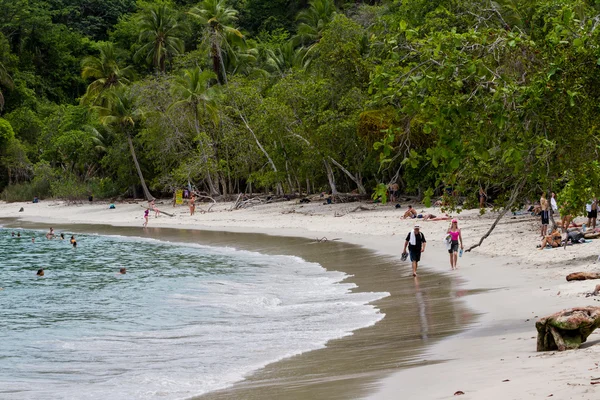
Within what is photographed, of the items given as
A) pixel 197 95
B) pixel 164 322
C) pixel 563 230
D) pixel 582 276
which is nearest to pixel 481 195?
pixel 563 230

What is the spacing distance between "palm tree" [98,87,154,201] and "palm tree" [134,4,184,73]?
791 centimetres

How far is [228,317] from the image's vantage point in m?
15.3

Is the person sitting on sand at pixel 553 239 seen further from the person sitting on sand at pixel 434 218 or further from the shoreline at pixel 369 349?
the person sitting on sand at pixel 434 218

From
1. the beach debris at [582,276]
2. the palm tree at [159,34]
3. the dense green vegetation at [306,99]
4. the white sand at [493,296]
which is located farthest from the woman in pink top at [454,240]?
the palm tree at [159,34]

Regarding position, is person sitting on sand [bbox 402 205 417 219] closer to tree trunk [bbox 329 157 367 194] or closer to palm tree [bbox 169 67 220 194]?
tree trunk [bbox 329 157 367 194]

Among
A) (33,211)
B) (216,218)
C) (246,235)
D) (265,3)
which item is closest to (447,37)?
(246,235)

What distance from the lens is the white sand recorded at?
7.15 metres

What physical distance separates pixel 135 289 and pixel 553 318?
14903 mm

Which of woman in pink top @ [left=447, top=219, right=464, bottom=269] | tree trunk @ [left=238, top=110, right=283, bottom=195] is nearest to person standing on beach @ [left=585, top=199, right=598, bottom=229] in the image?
woman in pink top @ [left=447, top=219, right=464, bottom=269]

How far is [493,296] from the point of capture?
45.7 ft

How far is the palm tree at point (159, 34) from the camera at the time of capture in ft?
205

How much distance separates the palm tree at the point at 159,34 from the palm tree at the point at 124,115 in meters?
7.91

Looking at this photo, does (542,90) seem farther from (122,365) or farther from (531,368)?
(122,365)

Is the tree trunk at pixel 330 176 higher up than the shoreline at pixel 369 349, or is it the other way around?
the tree trunk at pixel 330 176
